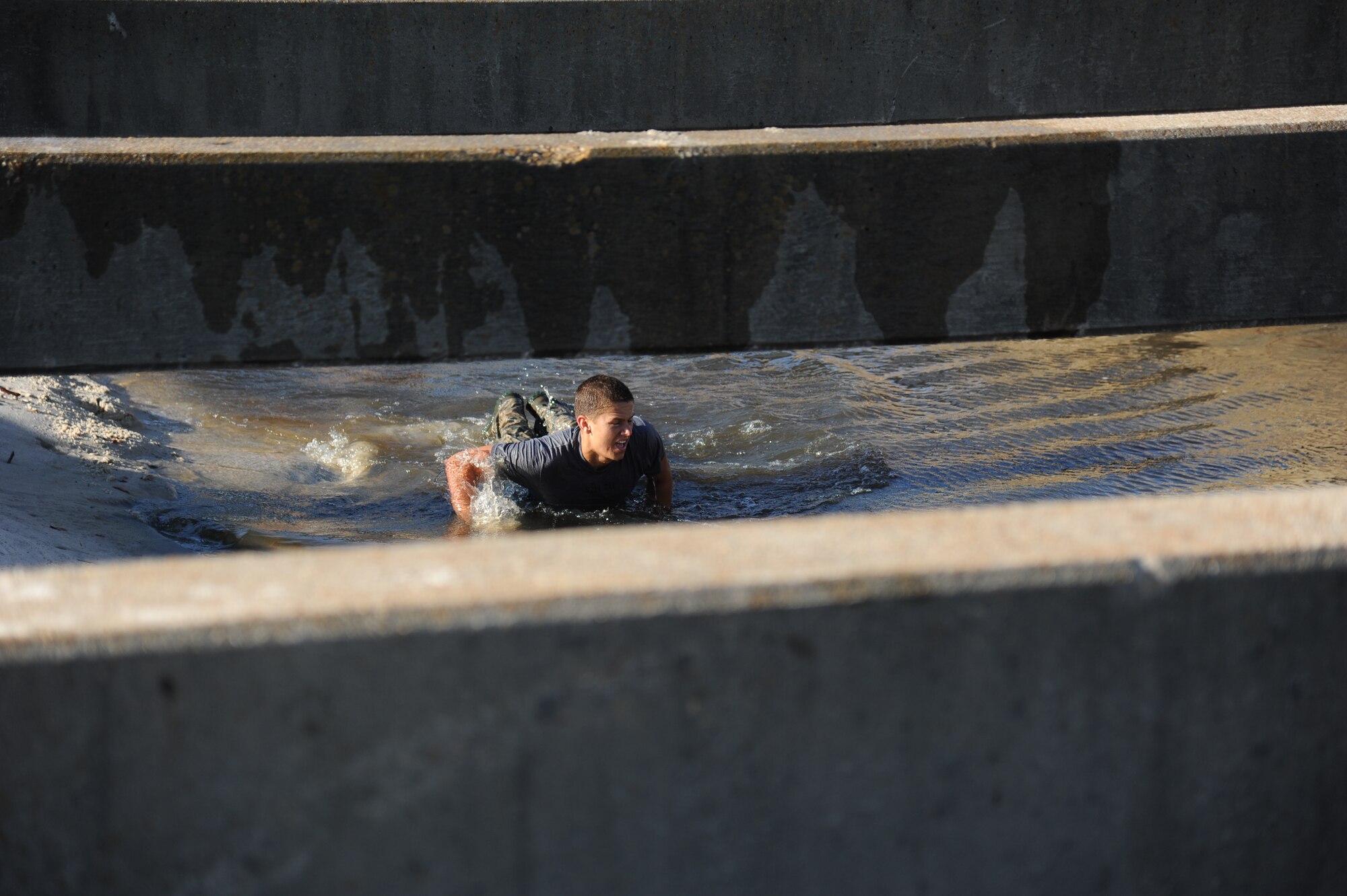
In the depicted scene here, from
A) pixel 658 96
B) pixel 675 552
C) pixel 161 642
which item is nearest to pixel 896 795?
pixel 675 552

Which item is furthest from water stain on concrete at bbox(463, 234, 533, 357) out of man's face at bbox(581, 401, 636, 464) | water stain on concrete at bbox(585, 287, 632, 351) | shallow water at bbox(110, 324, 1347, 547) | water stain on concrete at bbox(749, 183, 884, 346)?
shallow water at bbox(110, 324, 1347, 547)

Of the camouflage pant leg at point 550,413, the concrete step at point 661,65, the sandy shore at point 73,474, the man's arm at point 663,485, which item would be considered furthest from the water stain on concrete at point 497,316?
the concrete step at point 661,65

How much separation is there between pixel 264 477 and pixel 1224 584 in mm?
7088

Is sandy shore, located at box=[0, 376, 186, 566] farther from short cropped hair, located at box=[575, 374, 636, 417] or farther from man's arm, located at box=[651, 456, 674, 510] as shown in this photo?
man's arm, located at box=[651, 456, 674, 510]

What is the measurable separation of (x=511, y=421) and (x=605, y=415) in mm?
1764

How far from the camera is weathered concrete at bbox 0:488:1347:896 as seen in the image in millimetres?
1611

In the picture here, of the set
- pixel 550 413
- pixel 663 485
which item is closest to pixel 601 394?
pixel 663 485

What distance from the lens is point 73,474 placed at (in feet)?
23.2

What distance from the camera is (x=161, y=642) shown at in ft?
5.15

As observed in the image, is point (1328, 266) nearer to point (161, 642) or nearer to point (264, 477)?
point (161, 642)

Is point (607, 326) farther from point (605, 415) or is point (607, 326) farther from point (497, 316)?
point (605, 415)

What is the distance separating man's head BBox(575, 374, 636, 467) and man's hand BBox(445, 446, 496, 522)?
2.80 feet

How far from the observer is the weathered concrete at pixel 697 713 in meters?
1.61

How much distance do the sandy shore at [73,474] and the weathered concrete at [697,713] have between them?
391 centimetres
